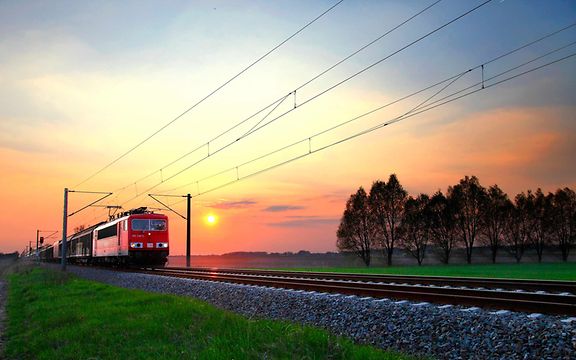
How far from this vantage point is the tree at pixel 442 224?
230ft

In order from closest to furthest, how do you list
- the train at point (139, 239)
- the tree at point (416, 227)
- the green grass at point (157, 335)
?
the green grass at point (157, 335) → the train at point (139, 239) → the tree at point (416, 227)

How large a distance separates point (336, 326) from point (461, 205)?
64.9 metres

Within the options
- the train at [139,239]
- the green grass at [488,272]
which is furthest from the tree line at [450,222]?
the train at [139,239]

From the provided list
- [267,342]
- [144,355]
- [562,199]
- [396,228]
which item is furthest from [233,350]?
[562,199]

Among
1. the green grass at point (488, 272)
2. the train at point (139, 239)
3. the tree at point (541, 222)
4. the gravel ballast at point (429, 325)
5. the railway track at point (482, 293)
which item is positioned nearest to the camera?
the gravel ballast at point (429, 325)

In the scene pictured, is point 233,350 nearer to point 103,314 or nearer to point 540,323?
point 540,323

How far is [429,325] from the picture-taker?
1056cm

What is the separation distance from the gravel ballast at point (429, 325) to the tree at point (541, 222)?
71110 millimetres

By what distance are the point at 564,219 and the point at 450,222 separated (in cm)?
2154

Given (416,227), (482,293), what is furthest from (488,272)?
(416,227)

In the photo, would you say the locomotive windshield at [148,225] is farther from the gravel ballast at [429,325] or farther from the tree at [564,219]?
the tree at [564,219]

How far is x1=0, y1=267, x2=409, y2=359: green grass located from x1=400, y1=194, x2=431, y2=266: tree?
5282 cm

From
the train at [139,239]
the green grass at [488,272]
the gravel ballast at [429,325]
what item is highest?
the train at [139,239]

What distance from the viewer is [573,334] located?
852 centimetres
